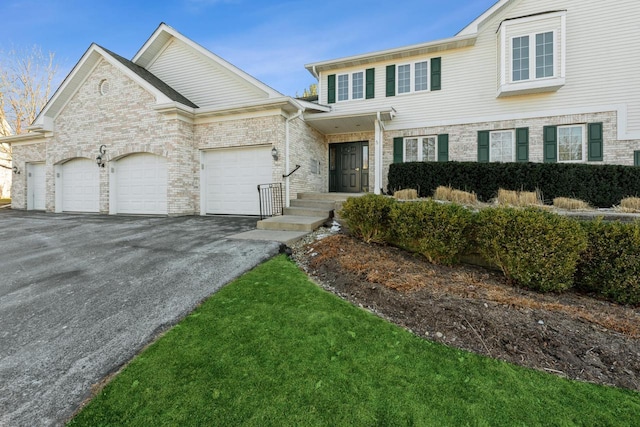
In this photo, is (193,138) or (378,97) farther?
(378,97)

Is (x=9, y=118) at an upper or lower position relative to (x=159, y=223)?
upper

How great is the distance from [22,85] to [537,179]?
32125 mm

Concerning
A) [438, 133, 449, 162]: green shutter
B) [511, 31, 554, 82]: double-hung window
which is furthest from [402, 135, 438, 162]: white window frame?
[511, 31, 554, 82]: double-hung window

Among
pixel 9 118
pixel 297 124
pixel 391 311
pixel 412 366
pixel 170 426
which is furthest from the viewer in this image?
pixel 9 118

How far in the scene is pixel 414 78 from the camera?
1080 centimetres

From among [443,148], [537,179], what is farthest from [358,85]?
[537,179]

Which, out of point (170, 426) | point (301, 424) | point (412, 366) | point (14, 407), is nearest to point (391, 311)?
point (412, 366)

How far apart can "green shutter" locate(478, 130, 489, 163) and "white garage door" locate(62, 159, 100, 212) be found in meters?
14.0

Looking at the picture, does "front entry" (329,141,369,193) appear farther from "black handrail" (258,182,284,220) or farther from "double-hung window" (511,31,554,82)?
"double-hung window" (511,31,554,82)

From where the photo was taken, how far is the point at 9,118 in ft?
68.3

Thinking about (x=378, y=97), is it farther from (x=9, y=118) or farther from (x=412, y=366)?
(x=9, y=118)

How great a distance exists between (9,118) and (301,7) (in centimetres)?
2382

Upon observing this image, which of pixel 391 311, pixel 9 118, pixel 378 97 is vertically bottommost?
pixel 391 311

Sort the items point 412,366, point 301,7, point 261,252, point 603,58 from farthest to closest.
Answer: point 301,7, point 603,58, point 261,252, point 412,366
